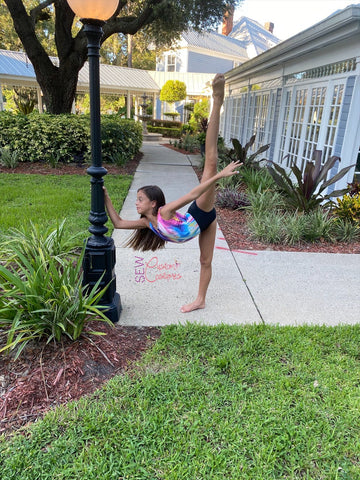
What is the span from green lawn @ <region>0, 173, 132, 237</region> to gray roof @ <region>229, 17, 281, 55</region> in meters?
31.2

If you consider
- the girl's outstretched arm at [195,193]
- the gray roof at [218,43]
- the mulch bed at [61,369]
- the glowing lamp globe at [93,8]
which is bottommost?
the mulch bed at [61,369]

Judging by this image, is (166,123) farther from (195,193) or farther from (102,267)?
(195,193)

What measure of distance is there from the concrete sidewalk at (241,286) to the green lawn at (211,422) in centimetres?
49

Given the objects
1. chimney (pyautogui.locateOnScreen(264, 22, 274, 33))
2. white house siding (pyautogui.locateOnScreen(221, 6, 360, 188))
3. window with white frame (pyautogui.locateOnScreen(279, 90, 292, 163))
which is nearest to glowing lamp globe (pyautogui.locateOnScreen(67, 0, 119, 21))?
white house siding (pyautogui.locateOnScreen(221, 6, 360, 188))

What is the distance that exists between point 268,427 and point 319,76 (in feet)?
23.6

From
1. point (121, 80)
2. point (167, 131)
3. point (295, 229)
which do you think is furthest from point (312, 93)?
point (121, 80)

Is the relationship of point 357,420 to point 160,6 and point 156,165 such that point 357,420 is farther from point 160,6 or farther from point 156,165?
point 160,6

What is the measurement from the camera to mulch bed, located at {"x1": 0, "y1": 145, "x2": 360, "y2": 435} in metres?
2.26

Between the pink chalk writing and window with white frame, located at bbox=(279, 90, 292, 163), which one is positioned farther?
window with white frame, located at bbox=(279, 90, 292, 163)

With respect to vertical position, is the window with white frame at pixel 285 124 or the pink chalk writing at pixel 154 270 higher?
the window with white frame at pixel 285 124

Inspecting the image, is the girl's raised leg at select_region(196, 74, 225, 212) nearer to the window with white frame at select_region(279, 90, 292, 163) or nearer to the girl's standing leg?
the girl's standing leg

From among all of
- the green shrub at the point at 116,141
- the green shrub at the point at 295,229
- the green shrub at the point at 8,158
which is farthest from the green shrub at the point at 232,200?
the green shrub at the point at 8,158

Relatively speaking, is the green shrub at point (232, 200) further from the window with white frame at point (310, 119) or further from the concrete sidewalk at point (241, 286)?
the concrete sidewalk at point (241, 286)

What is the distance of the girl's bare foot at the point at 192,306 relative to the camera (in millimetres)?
3404
